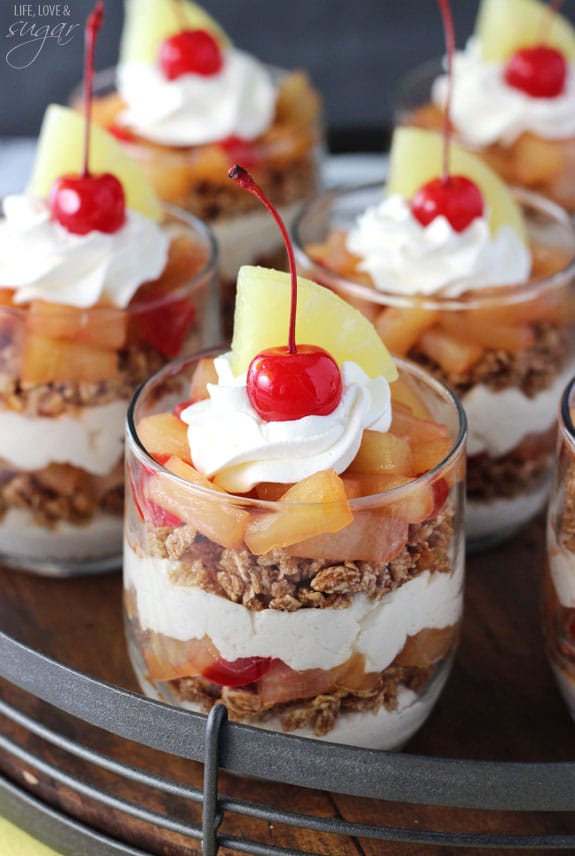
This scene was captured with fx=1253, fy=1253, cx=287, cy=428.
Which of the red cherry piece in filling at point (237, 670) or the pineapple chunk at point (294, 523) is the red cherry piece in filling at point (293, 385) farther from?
the red cherry piece in filling at point (237, 670)

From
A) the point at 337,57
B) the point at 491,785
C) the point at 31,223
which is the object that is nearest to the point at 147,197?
the point at 31,223

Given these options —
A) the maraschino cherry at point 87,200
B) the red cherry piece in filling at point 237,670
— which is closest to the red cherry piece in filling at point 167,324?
the maraschino cherry at point 87,200

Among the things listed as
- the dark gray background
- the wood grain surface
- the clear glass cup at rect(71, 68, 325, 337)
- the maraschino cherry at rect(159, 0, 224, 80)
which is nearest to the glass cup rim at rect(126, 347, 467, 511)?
the wood grain surface

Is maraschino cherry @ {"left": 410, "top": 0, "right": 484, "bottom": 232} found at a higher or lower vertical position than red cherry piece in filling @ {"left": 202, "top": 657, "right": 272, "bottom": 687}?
higher

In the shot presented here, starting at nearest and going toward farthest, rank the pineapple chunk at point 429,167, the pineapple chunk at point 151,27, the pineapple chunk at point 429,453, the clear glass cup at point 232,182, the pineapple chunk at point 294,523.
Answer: the pineapple chunk at point 294,523
the pineapple chunk at point 429,453
the pineapple chunk at point 429,167
the clear glass cup at point 232,182
the pineapple chunk at point 151,27

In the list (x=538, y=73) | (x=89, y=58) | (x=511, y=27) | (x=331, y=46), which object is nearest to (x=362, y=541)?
(x=89, y=58)

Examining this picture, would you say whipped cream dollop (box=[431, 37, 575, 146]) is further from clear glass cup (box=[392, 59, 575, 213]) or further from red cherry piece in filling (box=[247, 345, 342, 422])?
red cherry piece in filling (box=[247, 345, 342, 422])
